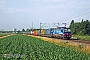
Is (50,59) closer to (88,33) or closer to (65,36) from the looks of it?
(65,36)

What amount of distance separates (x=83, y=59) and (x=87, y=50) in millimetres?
6197

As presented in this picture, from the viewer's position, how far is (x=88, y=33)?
342 feet

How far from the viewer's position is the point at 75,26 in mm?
113875

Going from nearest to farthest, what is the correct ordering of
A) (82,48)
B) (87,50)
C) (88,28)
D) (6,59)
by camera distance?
(6,59)
(87,50)
(82,48)
(88,28)

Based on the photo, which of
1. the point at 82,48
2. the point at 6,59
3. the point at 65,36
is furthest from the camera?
the point at 65,36

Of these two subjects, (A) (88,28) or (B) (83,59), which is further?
(A) (88,28)

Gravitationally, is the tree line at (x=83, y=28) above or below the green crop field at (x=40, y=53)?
above

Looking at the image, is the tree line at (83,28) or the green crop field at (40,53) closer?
the green crop field at (40,53)

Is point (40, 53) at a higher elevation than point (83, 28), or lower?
lower

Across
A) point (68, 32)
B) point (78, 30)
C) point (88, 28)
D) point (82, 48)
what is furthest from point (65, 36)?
point (78, 30)

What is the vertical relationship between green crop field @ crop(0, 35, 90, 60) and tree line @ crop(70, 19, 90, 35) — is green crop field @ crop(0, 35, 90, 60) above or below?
below

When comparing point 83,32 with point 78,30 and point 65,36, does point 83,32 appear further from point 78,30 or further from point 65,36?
point 65,36

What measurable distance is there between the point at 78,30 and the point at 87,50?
87808mm

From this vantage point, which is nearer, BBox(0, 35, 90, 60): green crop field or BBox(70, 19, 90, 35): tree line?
BBox(0, 35, 90, 60): green crop field
